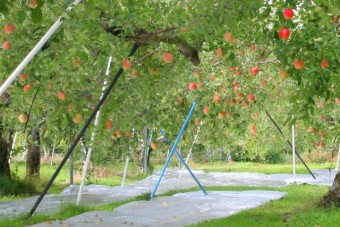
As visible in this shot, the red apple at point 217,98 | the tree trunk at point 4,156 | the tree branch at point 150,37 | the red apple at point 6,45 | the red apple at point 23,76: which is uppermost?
the tree branch at point 150,37

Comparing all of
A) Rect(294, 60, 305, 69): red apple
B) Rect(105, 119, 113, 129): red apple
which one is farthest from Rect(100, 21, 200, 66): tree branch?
Rect(294, 60, 305, 69): red apple

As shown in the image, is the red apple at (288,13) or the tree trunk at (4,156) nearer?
the red apple at (288,13)

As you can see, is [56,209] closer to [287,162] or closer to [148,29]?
[148,29]

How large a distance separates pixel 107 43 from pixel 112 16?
0.22 metres

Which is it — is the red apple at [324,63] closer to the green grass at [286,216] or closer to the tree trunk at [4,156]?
the green grass at [286,216]

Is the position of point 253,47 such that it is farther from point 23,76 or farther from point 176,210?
point 176,210

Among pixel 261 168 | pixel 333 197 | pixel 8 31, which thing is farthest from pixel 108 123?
pixel 261 168

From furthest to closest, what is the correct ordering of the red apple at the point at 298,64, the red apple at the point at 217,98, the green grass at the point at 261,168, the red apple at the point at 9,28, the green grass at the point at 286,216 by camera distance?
1. the green grass at the point at 261,168
2. the green grass at the point at 286,216
3. the red apple at the point at 217,98
4. the red apple at the point at 298,64
5. the red apple at the point at 9,28

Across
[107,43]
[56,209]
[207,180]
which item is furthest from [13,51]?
[207,180]

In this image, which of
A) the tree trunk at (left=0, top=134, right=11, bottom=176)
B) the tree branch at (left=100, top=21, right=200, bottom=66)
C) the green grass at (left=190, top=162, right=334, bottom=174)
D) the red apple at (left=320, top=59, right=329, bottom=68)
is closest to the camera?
the red apple at (left=320, top=59, right=329, bottom=68)

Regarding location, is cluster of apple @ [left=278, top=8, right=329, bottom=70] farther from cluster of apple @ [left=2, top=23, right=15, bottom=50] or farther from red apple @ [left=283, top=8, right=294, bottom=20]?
cluster of apple @ [left=2, top=23, right=15, bottom=50]

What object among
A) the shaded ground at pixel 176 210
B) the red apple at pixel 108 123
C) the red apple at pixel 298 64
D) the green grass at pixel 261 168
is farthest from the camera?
the green grass at pixel 261 168

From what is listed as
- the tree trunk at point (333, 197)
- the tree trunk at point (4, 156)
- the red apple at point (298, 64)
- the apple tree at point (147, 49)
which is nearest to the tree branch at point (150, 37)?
the apple tree at point (147, 49)

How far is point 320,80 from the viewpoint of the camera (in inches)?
180
